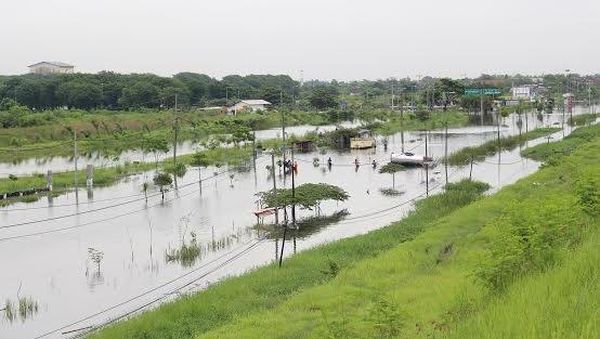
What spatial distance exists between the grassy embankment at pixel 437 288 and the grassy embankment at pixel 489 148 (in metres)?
23.9

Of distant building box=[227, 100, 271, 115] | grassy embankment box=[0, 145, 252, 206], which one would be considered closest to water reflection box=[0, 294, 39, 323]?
grassy embankment box=[0, 145, 252, 206]

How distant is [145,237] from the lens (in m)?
25.0

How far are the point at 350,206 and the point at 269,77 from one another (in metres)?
137

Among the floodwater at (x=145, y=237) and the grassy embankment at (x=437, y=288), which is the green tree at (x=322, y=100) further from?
the grassy embankment at (x=437, y=288)

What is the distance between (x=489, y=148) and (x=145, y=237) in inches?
1382

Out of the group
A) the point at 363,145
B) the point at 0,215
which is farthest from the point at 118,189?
the point at 363,145

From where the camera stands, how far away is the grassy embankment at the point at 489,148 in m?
44.9

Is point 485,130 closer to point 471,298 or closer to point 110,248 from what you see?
point 110,248

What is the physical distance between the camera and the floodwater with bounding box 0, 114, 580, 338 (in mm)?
17578

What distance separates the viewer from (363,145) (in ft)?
192

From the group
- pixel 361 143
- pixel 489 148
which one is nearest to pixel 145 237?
pixel 489 148

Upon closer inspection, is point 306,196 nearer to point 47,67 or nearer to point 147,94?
point 147,94

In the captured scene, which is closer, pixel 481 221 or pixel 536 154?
pixel 481 221

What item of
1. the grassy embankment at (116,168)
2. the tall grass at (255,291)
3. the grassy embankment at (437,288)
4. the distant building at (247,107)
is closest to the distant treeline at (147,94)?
the distant building at (247,107)
